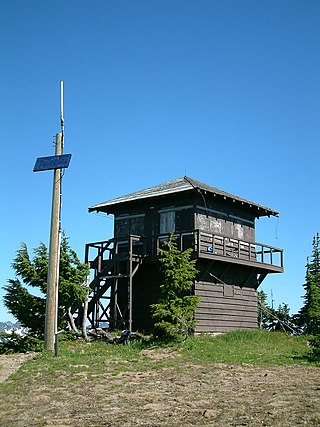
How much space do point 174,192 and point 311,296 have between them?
46.1 ft

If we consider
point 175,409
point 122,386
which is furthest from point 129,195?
point 175,409

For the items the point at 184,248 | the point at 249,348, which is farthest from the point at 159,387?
the point at 184,248

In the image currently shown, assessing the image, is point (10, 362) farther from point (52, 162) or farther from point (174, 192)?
point (174, 192)

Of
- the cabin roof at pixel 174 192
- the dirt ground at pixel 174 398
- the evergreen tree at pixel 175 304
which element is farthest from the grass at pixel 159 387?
the cabin roof at pixel 174 192

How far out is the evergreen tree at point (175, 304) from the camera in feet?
78.2

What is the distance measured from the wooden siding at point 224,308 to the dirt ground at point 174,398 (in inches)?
403

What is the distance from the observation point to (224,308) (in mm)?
29797

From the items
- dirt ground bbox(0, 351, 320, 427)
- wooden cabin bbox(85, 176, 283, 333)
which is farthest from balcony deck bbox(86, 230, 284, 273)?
dirt ground bbox(0, 351, 320, 427)

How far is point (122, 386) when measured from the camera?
14695 millimetres

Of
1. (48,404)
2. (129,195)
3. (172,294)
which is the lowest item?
(48,404)

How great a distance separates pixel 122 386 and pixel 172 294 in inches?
389

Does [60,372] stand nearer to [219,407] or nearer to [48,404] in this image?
[48,404]

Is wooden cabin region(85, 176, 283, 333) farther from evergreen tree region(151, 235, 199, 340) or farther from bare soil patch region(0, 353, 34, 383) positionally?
bare soil patch region(0, 353, 34, 383)

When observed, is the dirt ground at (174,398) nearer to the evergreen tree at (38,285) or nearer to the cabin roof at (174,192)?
the evergreen tree at (38,285)
